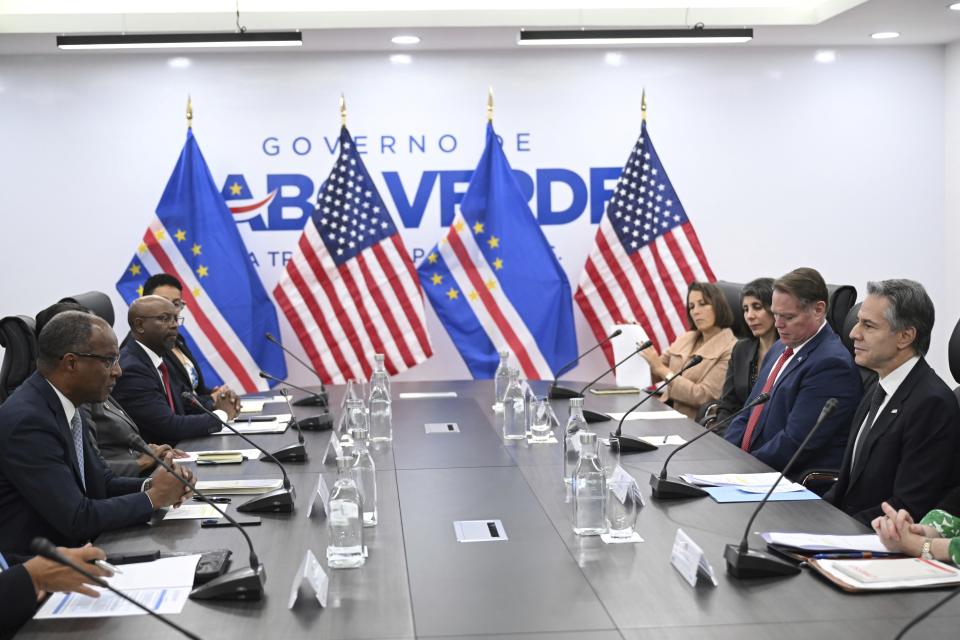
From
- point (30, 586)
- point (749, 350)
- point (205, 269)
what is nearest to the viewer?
point (30, 586)

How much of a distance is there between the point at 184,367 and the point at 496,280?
2.37m

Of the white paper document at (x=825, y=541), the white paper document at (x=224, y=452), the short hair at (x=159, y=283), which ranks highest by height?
the short hair at (x=159, y=283)

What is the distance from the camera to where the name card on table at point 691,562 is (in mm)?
2275

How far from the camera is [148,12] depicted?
20.8ft

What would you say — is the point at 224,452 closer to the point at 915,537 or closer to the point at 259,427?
the point at 259,427

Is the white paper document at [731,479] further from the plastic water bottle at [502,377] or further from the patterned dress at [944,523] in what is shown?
the plastic water bottle at [502,377]

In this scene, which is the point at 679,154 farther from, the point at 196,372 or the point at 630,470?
the point at 630,470

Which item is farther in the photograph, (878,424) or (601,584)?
(878,424)

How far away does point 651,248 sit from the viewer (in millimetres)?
6781

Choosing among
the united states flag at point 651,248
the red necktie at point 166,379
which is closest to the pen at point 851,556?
the red necktie at point 166,379

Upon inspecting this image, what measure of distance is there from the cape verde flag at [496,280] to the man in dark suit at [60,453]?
12.7 feet

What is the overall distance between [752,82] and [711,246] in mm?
1183

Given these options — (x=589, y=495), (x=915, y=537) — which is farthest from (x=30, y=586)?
(x=915, y=537)

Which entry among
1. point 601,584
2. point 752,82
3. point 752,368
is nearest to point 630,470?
point 601,584
